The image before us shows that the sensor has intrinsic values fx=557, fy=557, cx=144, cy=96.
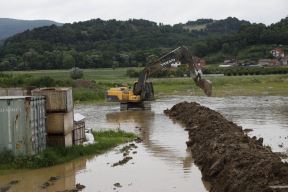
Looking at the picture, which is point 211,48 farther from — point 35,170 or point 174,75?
point 35,170

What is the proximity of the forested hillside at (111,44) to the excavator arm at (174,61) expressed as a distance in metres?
40.9

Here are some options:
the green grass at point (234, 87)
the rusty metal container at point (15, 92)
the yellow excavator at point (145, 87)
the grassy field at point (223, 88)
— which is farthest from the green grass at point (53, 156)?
the green grass at point (234, 87)

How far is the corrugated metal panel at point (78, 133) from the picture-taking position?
20094 millimetres

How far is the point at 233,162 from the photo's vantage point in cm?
1407

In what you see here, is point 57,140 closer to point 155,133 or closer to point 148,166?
point 148,166

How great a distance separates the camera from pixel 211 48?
12900 centimetres

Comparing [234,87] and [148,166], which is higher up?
[148,166]

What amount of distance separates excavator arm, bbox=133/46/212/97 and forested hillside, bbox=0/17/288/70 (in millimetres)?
40930

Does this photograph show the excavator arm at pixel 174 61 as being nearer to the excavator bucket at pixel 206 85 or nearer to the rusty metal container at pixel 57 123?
the excavator bucket at pixel 206 85

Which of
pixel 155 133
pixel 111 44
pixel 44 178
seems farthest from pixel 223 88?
pixel 111 44

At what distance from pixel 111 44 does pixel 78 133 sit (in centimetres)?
12334

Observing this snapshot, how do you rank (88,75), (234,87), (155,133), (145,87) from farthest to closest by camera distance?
(88,75) → (234,87) → (145,87) → (155,133)

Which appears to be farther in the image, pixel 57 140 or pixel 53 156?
→ pixel 57 140

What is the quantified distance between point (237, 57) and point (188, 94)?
66832 millimetres
